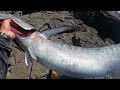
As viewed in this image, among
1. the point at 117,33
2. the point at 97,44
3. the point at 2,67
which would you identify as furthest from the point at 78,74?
the point at 117,33

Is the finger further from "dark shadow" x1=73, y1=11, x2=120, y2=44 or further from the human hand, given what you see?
"dark shadow" x1=73, y1=11, x2=120, y2=44

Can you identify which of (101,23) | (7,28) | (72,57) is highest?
(101,23)

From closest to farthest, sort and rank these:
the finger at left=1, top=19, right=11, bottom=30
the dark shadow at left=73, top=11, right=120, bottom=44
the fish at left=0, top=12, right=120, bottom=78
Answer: the finger at left=1, top=19, right=11, bottom=30
the fish at left=0, top=12, right=120, bottom=78
the dark shadow at left=73, top=11, right=120, bottom=44

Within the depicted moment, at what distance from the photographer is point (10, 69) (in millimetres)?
6219

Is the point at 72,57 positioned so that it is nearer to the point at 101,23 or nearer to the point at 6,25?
the point at 6,25

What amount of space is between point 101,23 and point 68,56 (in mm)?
3719

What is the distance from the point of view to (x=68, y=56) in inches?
158

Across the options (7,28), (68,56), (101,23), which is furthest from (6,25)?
(101,23)

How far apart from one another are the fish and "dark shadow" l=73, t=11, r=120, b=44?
3.32 metres

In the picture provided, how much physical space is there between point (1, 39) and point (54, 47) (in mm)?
797

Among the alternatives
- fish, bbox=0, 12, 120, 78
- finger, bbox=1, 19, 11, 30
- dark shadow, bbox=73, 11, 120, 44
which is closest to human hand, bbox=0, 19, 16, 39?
finger, bbox=1, 19, 11, 30

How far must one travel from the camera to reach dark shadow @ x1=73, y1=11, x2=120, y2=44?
24.2 ft
